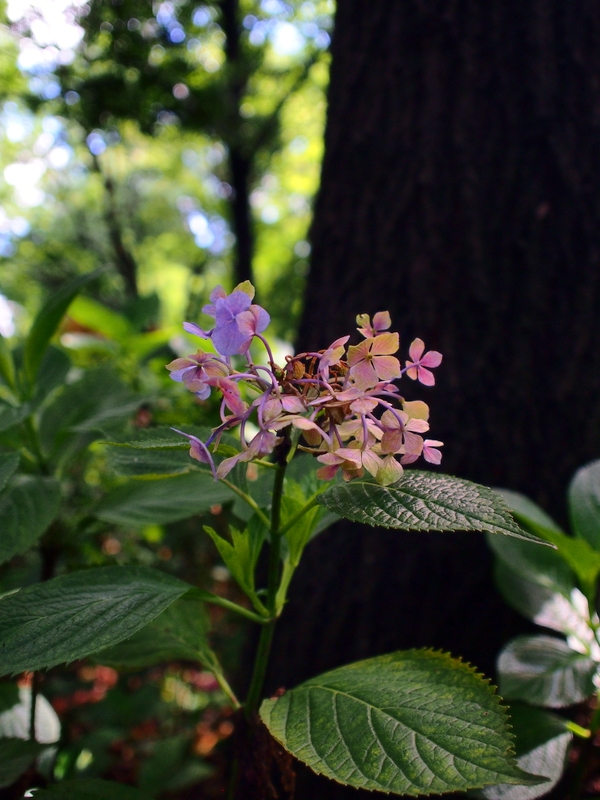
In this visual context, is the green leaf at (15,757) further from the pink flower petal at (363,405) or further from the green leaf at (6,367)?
the pink flower petal at (363,405)

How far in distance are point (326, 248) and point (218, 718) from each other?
1856 mm

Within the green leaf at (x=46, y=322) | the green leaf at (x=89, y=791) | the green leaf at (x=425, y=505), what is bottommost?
the green leaf at (x=89, y=791)

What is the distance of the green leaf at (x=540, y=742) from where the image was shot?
96 cm

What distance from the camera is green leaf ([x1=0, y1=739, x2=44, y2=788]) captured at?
87 cm

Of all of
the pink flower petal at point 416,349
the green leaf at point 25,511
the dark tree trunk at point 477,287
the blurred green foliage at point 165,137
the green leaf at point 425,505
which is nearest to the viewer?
the green leaf at point 425,505

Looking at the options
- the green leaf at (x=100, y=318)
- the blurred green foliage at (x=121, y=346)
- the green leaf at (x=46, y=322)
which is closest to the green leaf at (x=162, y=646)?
the blurred green foliage at (x=121, y=346)

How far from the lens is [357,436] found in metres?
0.62

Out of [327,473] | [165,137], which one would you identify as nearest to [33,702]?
[327,473]

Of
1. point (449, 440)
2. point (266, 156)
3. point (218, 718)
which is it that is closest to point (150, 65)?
point (266, 156)

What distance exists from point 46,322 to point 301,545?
2.17 feet

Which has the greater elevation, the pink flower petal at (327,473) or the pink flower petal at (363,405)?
the pink flower petal at (363,405)

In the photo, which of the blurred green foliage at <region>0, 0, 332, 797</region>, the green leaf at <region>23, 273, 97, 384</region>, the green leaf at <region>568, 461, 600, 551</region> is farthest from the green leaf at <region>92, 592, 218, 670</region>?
the green leaf at <region>568, 461, 600, 551</region>

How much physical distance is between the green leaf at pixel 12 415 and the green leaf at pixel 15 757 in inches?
19.9

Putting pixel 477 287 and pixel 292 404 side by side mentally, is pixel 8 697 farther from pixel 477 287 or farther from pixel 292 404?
pixel 477 287
